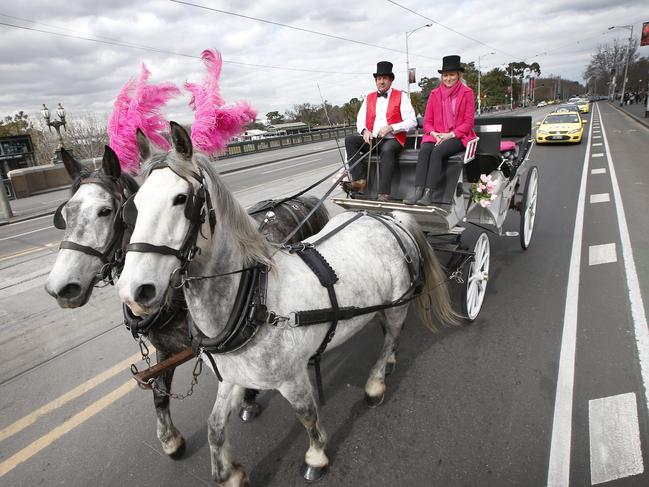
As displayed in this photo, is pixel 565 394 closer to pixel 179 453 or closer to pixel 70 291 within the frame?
pixel 179 453

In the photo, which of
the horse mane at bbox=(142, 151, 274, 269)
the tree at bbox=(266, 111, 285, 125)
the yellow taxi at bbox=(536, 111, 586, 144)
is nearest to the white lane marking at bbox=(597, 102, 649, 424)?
the horse mane at bbox=(142, 151, 274, 269)

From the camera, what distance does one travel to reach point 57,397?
3.39 meters

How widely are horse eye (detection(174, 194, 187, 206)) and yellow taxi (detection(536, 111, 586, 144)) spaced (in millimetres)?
20448

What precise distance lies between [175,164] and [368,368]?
8.60ft

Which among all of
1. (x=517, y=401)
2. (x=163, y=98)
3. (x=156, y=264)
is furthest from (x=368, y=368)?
(x=163, y=98)

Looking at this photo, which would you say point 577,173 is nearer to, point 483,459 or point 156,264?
point 483,459

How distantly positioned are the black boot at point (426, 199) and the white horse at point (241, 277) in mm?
857

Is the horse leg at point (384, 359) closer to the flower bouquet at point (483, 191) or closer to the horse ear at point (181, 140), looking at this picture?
the flower bouquet at point (483, 191)

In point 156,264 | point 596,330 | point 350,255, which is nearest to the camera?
point 156,264

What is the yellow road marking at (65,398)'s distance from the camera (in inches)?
120

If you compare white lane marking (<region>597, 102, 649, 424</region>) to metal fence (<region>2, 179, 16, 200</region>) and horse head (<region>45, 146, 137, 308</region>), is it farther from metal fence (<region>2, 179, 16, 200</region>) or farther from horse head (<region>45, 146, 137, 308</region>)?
metal fence (<region>2, 179, 16, 200</region>)

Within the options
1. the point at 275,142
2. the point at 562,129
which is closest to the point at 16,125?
the point at 275,142

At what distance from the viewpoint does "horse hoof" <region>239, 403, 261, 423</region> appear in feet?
9.94

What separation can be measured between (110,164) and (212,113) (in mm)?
710
